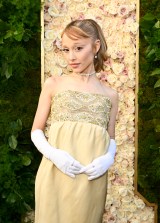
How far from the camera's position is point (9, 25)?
3326mm

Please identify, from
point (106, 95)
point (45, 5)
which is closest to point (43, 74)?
point (45, 5)

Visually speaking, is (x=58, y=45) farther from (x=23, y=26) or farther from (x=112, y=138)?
(x=112, y=138)

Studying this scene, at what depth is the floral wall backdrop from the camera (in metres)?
3.43

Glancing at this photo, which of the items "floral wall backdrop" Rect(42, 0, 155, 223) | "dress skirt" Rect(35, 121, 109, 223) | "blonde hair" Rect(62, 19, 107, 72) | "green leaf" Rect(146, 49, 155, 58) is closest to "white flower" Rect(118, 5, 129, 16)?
"floral wall backdrop" Rect(42, 0, 155, 223)

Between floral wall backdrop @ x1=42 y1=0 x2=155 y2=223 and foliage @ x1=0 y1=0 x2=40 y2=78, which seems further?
floral wall backdrop @ x1=42 y1=0 x2=155 y2=223

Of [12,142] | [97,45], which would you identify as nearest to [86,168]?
[97,45]

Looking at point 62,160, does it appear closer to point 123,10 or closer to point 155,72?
point 155,72

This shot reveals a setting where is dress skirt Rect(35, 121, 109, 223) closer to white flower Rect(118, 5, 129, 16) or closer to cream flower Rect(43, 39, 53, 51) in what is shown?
cream flower Rect(43, 39, 53, 51)

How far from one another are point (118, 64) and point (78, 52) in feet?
4.15

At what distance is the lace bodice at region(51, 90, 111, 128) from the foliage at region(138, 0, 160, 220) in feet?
3.98

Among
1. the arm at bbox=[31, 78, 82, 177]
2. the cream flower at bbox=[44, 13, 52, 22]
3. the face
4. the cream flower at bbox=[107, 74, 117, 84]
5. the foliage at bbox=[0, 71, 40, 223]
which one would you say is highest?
the face

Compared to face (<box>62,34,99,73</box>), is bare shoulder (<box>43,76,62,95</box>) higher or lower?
lower

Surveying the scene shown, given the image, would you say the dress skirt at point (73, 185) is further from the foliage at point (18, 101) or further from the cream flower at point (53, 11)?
the cream flower at point (53, 11)

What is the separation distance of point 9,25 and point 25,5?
0.16m
